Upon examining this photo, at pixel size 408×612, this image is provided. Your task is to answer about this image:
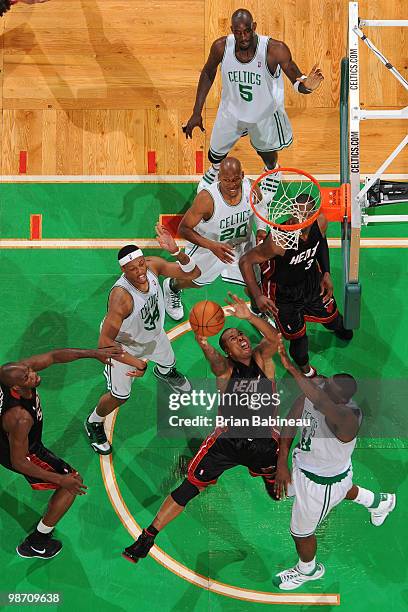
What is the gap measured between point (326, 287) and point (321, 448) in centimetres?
149

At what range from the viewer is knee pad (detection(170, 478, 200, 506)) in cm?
801

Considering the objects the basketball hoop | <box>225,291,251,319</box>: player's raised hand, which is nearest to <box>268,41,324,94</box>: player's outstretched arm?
the basketball hoop

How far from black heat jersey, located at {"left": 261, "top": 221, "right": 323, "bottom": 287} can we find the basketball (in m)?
0.61

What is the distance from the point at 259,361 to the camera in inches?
319

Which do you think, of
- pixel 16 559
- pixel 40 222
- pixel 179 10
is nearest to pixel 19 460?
pixel 16 559

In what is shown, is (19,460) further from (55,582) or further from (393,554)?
(393,554)

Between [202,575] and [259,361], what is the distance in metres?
2.11

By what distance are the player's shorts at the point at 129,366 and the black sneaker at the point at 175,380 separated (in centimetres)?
30

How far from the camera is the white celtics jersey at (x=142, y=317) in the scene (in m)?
7.70

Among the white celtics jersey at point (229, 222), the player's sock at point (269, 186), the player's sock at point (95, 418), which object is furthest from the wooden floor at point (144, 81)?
the player's sock at point (95, 418)

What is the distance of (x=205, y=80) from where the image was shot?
8352mm

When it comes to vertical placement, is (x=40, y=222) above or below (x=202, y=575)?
above

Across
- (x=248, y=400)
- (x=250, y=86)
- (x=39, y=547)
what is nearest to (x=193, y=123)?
(x=250, y=86)

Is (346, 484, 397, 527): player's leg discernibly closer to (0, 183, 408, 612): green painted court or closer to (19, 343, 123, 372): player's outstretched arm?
(0, 183, 408, 612): green painted court
